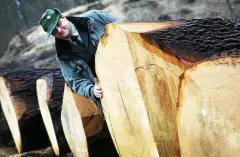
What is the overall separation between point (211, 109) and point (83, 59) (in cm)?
126

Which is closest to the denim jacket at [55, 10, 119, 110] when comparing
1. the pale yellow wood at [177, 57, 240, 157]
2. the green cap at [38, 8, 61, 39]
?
the green cap at [38, 8, 61, 39]

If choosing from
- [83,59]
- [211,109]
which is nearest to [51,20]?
[83,59]

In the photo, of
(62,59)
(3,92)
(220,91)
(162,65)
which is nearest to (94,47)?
(62,59)

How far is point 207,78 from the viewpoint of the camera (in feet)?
4.22

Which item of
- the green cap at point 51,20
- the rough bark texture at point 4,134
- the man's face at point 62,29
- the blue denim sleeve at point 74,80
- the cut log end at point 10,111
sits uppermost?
the green cap at point 51,20

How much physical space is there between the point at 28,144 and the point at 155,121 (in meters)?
2.08

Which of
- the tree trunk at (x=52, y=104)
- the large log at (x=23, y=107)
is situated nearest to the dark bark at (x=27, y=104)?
the large log at (x=23, y=107)

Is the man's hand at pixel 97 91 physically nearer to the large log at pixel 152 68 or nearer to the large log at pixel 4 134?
the large log at pixel 152 68

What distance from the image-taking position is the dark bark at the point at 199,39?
1.47 meters

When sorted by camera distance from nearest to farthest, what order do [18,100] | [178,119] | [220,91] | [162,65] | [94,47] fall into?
[220,91] → [178,119] → [162,65] → [94,47] → [18,100]

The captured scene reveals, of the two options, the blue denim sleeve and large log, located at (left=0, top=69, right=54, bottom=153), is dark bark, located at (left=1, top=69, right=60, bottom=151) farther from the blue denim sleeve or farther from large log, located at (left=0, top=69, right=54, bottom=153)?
the blue denim sleeve

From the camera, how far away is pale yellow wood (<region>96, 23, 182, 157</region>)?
1628 mm

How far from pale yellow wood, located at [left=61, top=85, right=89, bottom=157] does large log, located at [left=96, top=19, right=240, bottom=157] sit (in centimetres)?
64

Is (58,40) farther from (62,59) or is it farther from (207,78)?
(207,78)
